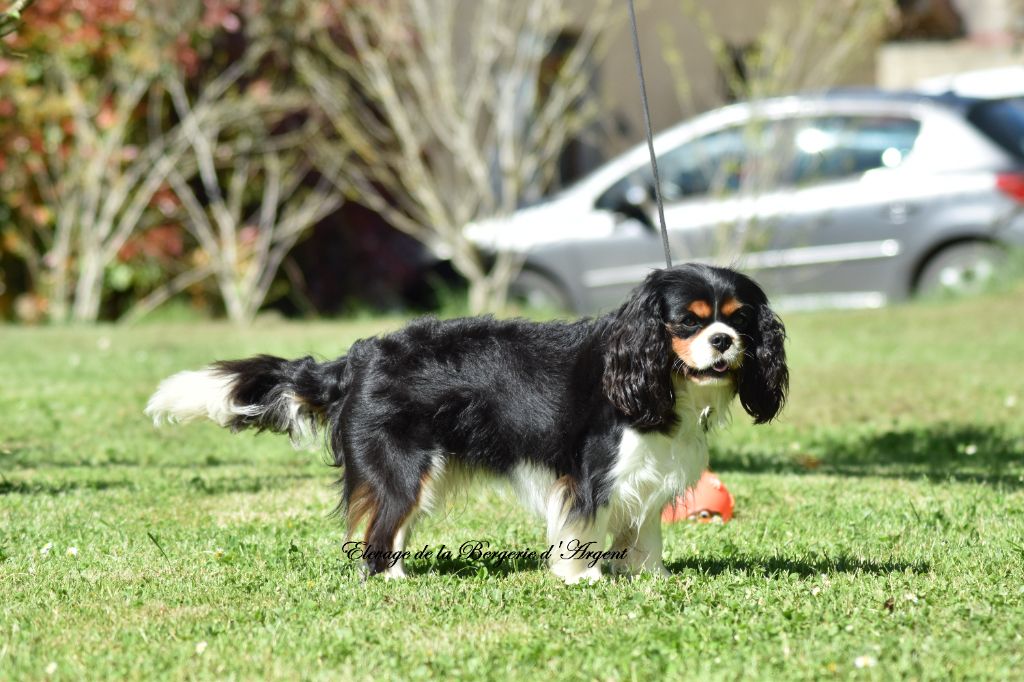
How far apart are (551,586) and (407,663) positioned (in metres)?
0.94

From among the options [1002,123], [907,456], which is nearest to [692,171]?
[1002,123]

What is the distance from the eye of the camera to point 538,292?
12.6 meters

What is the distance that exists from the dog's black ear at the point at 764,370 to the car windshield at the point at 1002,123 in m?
7.68

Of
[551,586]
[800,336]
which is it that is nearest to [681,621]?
[551,586]

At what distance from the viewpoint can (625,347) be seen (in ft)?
14.8

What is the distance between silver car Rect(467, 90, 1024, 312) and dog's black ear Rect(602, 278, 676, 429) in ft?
23.3

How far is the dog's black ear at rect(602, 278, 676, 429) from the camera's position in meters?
4.45

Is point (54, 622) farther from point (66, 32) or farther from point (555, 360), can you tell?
point (66, 32)

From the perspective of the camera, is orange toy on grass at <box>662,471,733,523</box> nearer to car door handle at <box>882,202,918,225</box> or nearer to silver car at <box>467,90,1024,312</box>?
silver car at <box>467,90,1024,312</box>

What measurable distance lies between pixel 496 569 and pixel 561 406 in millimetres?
656

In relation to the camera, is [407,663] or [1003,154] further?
[1003,154]

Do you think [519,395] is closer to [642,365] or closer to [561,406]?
[561,406]

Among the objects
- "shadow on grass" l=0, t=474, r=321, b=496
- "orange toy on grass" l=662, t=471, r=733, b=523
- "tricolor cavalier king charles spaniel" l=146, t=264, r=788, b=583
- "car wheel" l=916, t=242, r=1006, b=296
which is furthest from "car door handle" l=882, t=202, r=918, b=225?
"tricolor cavalier king charles spaniel" l=146, t=264, r=788, b=583

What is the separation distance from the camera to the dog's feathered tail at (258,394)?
4.89 meters
